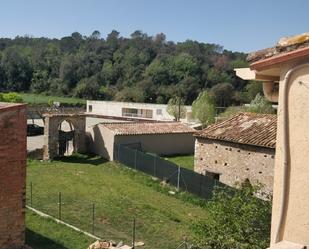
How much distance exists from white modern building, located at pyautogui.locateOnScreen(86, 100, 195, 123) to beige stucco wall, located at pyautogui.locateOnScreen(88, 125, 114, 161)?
30772 millimetres

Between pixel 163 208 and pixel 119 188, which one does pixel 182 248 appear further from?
pixel 119 188

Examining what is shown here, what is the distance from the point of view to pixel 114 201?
69.3 ft

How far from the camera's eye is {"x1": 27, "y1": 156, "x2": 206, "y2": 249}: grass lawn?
1684 cm

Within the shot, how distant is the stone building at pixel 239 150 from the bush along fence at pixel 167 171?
118 centimetres

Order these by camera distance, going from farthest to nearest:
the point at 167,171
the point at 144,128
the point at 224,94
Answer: the point at 224,94
the point at 144,128
the point at 167,171

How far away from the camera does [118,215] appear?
1875 centimetres

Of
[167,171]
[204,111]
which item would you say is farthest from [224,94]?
[167,171]

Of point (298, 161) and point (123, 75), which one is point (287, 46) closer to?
point (298, 161)

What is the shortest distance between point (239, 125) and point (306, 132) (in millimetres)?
20702

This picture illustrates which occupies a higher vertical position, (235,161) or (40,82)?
(40,82)

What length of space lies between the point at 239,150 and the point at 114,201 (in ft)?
22.2

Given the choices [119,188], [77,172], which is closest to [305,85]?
[119,188]

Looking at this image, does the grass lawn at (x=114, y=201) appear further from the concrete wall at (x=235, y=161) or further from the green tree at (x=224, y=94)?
the green tree at (x=224, y=94)

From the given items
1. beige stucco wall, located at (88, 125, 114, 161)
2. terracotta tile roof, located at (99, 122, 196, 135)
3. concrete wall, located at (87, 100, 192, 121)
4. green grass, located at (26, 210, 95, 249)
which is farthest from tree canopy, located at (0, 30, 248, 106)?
green grass, located at (26, 210, 95, 249)
